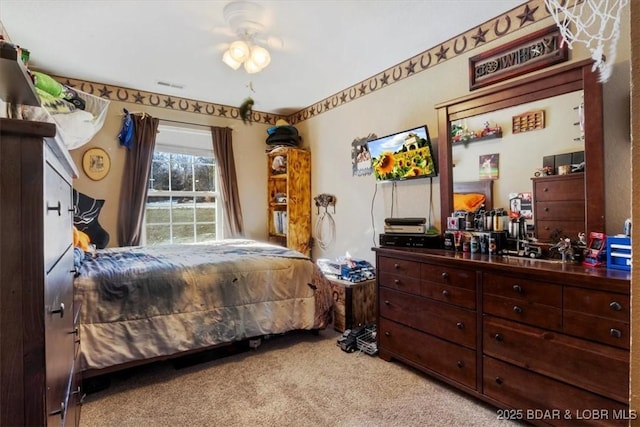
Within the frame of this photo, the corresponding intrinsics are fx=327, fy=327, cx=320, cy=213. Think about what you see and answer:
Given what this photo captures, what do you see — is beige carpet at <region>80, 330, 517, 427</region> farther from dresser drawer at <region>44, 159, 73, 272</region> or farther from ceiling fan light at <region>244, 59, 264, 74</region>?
ceiling fan light at <region>244, 59, 264, 74</region>

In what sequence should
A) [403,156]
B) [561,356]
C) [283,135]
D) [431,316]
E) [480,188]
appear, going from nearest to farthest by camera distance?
[561,356]
[431,316]
[480,188]
[403,156]
[283,135]

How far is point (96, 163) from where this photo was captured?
11.0 ft

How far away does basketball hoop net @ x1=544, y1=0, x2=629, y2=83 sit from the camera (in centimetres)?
167

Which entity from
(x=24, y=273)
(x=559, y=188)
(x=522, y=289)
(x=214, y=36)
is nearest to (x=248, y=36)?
(x=214, y=36)

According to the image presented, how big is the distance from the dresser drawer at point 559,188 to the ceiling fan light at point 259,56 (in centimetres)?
202

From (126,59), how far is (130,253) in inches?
65.6

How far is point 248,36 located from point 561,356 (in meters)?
2.70

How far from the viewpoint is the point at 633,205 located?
452 mm

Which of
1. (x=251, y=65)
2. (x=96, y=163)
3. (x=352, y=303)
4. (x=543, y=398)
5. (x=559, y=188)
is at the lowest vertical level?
(x=543, y=398)

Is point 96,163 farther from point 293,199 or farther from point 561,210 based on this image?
point 561,210

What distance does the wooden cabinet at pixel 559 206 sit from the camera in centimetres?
185

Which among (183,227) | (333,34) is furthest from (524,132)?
(183,227)

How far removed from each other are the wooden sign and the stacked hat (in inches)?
87.6

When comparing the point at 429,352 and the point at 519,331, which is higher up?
the point at 519,331
